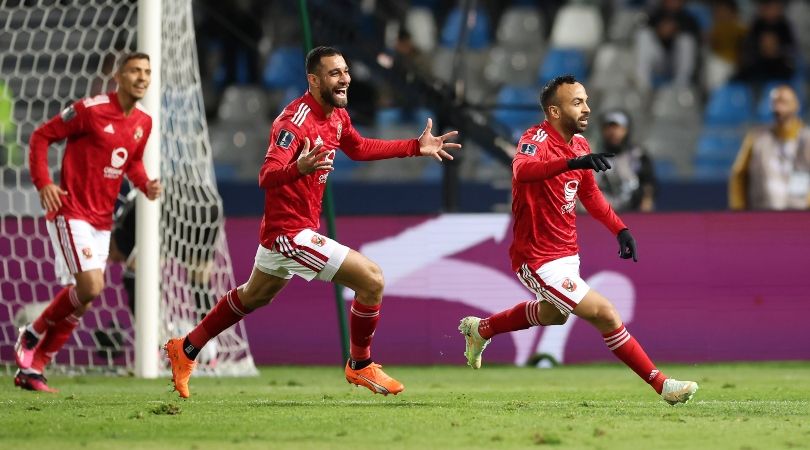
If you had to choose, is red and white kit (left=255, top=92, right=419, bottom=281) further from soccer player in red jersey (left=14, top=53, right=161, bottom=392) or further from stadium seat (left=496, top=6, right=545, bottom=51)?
stadium seat (left=496, top=6, right=545, bottom=51)

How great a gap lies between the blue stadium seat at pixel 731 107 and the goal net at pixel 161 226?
7000mm

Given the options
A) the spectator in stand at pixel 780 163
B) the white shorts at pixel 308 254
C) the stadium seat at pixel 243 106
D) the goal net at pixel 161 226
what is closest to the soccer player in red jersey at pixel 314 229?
the white shorts at pixel 308 254

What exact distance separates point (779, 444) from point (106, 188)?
16.6 ft

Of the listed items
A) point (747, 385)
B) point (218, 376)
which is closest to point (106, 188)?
point (218, 376)

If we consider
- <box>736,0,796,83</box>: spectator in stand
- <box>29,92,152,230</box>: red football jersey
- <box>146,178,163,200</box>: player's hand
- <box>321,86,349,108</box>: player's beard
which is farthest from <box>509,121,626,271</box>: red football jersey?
<box>736,0,796,83</box>: spectator in stand

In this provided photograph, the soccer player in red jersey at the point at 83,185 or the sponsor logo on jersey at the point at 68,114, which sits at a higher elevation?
the sponsor logo on jersey at the point at 68,114

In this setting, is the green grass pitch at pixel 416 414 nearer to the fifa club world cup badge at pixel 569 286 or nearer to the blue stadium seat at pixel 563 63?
the fifa club world cup badge at pixel 569 286

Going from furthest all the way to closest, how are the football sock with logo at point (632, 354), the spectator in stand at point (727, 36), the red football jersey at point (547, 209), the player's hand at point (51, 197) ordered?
1. the spectator in stand at point (727, 36)
2. the player's hand at point (51, 197)
3. the red football jersey at point (547, 209)
4. the football sock with logo at point (632, 354)

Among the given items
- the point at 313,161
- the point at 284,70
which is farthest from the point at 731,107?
the point at 313,161

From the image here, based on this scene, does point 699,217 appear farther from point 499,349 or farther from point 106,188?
point 106,188

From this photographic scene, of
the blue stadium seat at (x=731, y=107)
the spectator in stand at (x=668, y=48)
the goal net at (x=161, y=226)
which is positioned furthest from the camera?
the spectator in stand at (x=668, y=48)

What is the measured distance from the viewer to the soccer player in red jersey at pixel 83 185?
936 centimetres

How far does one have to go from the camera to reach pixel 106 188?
31.2 feet

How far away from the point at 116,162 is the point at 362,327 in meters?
2.35
